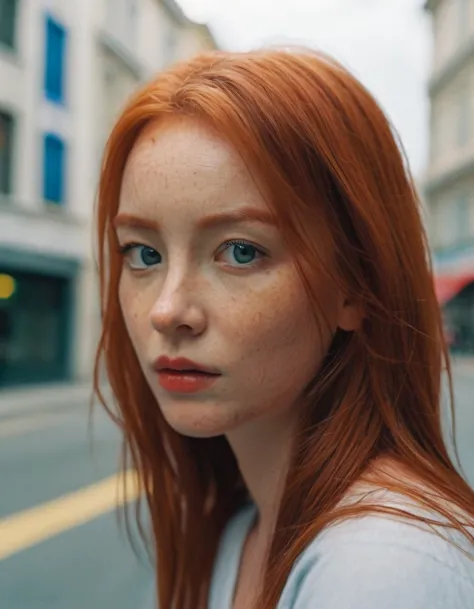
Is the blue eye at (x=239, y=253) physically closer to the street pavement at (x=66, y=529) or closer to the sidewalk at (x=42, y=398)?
the street pavement at (x=66, y=529)

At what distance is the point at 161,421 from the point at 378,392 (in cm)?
35

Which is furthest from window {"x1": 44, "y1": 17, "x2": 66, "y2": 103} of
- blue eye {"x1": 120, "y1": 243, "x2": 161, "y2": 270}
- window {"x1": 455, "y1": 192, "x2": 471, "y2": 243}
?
blue eye {"x1": 120, "y1": 243, "x2": 161, "y2": 270}

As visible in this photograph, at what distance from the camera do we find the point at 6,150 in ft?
35.5

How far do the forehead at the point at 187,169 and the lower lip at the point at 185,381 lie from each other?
0.17m

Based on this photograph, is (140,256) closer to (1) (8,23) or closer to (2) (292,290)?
(2) (292,290)

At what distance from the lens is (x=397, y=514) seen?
2.12 ft

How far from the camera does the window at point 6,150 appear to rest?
1066 centimetres

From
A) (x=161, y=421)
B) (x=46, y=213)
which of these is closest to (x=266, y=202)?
(x=161, y=421)

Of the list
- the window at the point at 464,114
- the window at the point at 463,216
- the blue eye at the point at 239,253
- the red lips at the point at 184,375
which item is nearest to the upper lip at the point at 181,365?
the red lips at the point at 184,375

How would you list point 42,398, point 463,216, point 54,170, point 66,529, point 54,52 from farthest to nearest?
point 463,216 < point 54,170 < point 54,52 < point 42,398 < point 66,529

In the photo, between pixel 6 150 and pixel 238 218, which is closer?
pixel 238 218

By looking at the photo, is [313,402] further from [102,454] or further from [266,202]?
[102,454]

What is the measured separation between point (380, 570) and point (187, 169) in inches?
15.7

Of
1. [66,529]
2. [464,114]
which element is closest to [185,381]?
[66,529]
